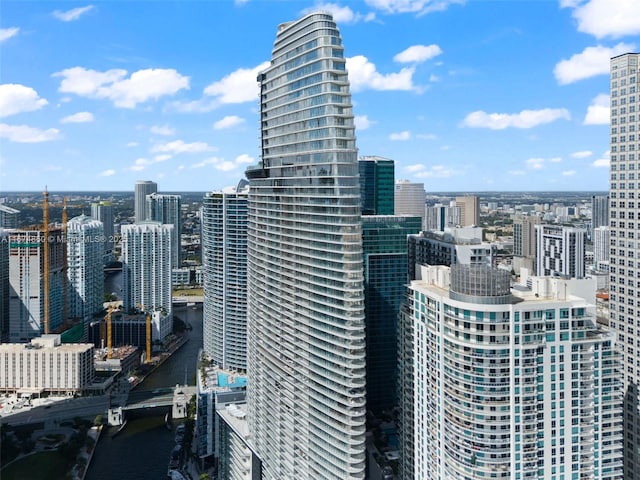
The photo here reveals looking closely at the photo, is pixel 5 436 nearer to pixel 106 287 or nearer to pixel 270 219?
pixel 270 219

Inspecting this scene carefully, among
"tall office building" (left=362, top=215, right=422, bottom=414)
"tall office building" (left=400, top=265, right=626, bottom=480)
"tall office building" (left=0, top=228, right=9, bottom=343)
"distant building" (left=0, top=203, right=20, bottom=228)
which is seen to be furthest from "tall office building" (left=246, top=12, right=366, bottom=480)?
"tall office building" (left=0, top=228, right=9, bottom=343)

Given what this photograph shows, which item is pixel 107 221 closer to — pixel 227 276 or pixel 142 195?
pixel 142 195

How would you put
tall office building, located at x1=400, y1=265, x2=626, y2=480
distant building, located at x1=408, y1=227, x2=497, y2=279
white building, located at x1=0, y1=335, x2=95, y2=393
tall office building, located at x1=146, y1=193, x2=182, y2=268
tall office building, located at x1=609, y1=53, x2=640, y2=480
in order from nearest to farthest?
tall office building, located at x1=400, y1=265, x2=626, y2=480
tall office building, located at x1=609, y1=53, x2=640, y2=480
distant building, located at x1=408, y1=227, x2=497, y2=279
white building, located at x1=0, y1=335, x2=95, y2=393
tall office building, located at x1=146, y1=193, x2=182, y2=268

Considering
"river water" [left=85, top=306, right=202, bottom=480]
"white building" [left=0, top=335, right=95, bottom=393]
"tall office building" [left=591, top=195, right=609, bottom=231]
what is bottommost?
"river water" [left=85, top=306, right=202, bottom=480]

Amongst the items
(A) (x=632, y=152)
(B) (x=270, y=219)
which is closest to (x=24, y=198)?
(B) (x=270, y=219)

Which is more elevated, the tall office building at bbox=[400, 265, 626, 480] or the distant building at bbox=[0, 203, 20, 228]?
the distant building at bbox=[0, 203, 20, 228]

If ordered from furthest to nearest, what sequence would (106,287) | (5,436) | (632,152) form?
(106,287)
(5,436)
(632,152)

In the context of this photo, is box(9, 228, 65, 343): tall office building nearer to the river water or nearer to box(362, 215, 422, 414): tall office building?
the river water
